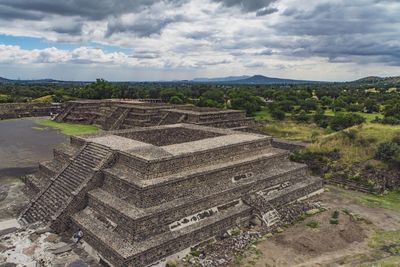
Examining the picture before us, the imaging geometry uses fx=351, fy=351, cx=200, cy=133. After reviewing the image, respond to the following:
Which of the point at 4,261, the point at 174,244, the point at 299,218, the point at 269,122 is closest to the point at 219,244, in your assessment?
the point at 174,244

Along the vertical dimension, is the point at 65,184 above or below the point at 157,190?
below

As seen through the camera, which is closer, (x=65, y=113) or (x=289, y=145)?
(x=289, y=145)

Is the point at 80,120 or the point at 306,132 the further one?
the point at 80,120

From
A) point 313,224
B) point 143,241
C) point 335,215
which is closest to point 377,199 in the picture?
point 335,215


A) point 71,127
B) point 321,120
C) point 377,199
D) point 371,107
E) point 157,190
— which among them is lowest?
point 377,199

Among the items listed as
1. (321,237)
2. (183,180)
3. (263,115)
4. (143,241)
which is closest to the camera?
(143,241)

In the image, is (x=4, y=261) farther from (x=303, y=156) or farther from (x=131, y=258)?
(x=303, y=156)

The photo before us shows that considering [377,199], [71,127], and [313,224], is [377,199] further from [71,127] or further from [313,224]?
[71,127]
